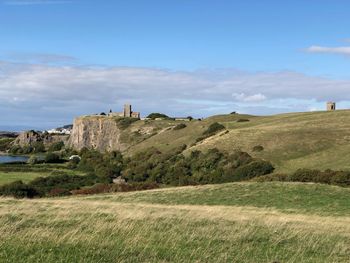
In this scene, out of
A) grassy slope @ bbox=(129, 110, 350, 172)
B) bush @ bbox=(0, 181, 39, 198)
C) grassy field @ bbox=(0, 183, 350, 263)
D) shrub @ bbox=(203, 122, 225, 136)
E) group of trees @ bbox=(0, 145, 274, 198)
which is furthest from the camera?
shrub @ bbox=(203, 122, 225, 136)

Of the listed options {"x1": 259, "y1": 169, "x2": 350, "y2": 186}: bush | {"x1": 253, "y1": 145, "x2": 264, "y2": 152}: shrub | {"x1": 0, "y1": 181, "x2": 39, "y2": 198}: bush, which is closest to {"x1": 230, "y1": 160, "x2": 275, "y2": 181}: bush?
{"x1": 259, "y1": 169, "x2": 350, "y2": 186}: bush

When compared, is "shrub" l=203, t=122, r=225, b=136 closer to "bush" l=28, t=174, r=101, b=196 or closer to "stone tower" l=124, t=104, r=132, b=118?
"bush" l=28, t=174, r=101, b=196

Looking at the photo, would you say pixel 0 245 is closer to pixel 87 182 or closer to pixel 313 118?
pixel 87 182

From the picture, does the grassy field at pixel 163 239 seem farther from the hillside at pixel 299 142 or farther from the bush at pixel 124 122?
the bush at pixel 124 122

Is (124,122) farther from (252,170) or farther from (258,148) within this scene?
(252,170)

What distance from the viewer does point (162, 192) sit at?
3925 cm

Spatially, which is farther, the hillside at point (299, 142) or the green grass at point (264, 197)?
the hillside at point (299, 142)

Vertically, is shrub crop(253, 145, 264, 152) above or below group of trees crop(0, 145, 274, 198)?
above

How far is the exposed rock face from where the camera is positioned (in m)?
160

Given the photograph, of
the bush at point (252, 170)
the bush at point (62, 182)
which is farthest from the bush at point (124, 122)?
the bush at point (252, 170)

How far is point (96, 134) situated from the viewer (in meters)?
175

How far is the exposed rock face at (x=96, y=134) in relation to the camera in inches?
6319

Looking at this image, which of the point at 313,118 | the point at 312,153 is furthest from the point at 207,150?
the point at 313,118

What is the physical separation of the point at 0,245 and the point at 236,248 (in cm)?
561
